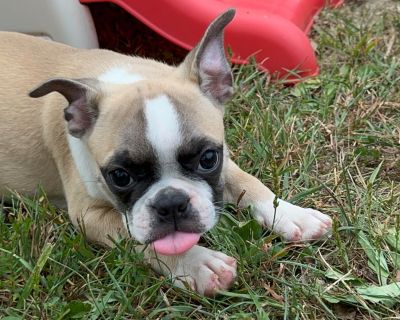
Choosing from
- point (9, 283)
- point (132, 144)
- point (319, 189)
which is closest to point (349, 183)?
point (319, 189)

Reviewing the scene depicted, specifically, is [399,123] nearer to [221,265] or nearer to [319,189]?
[319,189]

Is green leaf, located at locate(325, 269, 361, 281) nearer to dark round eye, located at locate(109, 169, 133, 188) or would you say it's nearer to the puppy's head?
the puppy's head

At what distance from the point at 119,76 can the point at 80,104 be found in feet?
1.25

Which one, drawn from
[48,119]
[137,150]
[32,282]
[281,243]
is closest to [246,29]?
[48,119]

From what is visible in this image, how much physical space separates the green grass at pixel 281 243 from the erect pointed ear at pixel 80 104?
607mm

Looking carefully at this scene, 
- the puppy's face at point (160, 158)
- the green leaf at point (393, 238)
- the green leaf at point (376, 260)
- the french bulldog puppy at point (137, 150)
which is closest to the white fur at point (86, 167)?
the french bulldog puppy at point (137, 150)

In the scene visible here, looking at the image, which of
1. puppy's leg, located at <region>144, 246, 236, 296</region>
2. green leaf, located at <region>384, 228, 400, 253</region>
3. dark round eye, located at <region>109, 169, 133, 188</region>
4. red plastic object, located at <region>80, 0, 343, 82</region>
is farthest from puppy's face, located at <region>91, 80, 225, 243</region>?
red plastic object, located at <region>80, 0, 343, 82</region>

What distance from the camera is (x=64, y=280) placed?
3719mm

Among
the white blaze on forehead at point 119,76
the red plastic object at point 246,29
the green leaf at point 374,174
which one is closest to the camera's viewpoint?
the white blaze on forehead at point 119,76

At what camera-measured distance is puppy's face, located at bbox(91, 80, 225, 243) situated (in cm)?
336

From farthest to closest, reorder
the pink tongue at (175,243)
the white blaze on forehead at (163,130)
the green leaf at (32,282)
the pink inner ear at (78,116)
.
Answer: the pink inner ear at (78,116) → the green leaf at (32,282) → the pink tongue at (175,243) → the white blaze on forehead at (163,130)

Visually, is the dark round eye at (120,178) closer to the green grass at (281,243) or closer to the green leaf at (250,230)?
the green grass at (281,243)

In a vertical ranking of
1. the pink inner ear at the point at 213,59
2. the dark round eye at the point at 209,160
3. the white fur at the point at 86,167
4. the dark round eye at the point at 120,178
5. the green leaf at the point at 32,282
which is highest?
the pink inner ear at the point at 213,59

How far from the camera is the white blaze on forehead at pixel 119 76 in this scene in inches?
154
